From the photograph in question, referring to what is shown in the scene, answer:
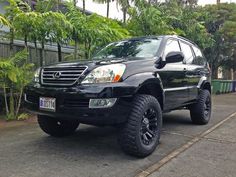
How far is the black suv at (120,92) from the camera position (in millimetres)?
3523

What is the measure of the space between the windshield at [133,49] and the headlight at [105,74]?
0.95 m

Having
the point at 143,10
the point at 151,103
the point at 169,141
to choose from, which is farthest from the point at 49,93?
the point at 143,10

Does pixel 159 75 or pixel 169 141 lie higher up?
pixel 159 75

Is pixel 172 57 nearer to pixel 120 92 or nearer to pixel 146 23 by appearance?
pixel 120 92

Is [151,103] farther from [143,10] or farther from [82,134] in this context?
[143,10]

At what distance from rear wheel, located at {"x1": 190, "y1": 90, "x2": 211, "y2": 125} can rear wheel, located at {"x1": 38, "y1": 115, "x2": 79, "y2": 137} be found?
2.59 meters

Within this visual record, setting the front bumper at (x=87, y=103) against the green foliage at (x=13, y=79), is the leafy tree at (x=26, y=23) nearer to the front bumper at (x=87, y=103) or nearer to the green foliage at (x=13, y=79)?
the green foliage at (x=13, y=79)

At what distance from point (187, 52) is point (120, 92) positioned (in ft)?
9.20

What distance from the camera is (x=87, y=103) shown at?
3.50m

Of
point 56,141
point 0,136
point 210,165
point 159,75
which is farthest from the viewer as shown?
point 0,136

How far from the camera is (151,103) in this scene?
400cm

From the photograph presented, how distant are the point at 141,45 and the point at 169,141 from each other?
1.67m

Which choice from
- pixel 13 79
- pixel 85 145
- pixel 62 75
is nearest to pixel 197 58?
pixel 85 145

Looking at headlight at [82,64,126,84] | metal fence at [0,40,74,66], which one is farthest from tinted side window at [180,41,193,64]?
metal fence at [0,40,74,66]
